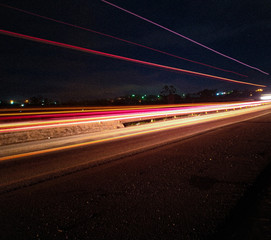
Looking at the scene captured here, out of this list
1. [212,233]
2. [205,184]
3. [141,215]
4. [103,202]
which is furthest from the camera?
[205,184]

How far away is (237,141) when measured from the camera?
802 cm

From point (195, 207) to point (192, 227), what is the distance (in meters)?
0.56

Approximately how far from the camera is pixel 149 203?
11.1 feet

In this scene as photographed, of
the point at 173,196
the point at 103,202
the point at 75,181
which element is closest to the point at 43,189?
the point at 75,181

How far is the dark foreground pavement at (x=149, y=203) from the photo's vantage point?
8.72ft

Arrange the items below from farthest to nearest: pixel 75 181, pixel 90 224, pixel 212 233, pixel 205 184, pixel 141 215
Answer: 1. pixel 75 181
2. pixel 205 184
3. pixel 141 215
4. pixel 90 224
5. pixel 212 233

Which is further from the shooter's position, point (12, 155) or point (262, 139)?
point (262, 139)

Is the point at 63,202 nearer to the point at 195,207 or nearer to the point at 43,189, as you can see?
the point at 43,189

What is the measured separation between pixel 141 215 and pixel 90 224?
2.59ft

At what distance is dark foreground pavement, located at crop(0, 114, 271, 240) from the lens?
2658 mm

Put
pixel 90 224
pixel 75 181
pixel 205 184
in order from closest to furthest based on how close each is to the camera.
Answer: pixel 90 224, pixel 205 184, pixel 75 181

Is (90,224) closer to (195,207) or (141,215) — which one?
(141,215)

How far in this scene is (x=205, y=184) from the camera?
4.09m

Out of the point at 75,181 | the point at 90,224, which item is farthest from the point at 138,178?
the point at 90,224
